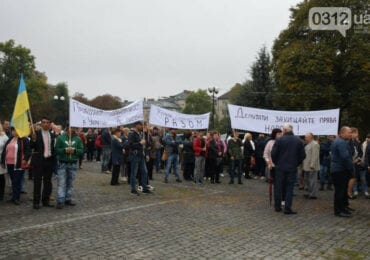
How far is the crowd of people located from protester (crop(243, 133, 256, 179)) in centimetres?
4

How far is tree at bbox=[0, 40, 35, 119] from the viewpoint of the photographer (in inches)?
2808

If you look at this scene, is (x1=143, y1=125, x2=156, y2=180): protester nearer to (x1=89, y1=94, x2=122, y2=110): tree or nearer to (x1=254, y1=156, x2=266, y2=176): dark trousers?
(x1=254, y1=156, x2=266, y2=176): dark trousers

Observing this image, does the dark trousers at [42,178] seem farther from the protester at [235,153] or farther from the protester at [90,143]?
the protester at [90,143]

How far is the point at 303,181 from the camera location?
15930mm

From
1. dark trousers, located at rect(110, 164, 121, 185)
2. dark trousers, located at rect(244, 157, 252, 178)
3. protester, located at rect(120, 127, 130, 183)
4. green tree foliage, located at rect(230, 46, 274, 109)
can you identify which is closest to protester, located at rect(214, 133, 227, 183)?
dark trousers, located at rect(244, 157, 252, 178)

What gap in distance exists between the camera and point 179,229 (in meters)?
8.47

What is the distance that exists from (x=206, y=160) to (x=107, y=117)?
458 centimetres

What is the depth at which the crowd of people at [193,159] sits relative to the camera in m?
10.5

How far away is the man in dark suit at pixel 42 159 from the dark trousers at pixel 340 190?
21.8ft

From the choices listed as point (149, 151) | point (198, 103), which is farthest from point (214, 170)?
point (198, 103)

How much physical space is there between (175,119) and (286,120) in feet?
15.5

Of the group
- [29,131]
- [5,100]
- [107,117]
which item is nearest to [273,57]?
[107,117]

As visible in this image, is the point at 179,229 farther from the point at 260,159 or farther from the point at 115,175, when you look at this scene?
the point at 260,159

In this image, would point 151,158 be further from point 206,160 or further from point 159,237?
point 159,237
